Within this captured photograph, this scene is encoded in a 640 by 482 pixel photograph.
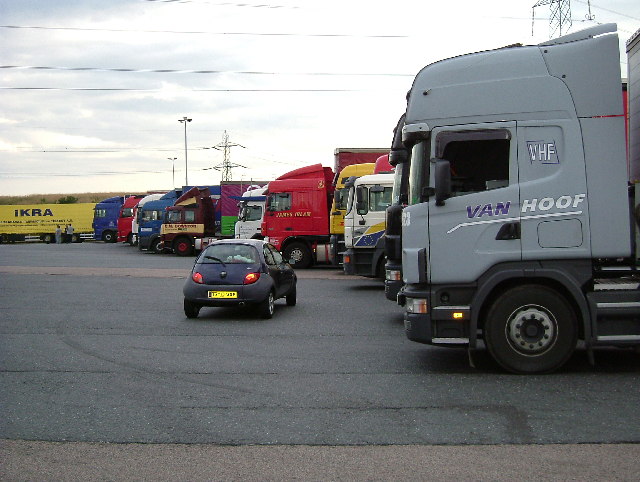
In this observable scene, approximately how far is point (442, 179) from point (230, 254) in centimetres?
716

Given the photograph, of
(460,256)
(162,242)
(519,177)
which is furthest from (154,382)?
(162,242)

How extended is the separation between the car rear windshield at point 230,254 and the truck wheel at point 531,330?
282 inches

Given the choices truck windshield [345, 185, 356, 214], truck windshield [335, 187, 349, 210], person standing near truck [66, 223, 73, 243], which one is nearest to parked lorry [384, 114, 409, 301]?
truck windshield [345, 185, 356, 214]

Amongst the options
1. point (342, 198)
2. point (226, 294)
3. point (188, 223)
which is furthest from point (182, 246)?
point (226, 294)

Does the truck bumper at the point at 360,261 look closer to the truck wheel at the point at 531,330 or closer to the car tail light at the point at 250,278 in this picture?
the car tail light at the point at 250,278

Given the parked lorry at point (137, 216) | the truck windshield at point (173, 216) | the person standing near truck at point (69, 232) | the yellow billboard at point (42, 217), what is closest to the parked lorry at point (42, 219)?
the yellow billboard at point (42, 217)

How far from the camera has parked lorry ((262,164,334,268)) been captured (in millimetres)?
28155

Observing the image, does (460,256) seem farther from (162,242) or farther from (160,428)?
(162,242)

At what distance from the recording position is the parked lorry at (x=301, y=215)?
28155 mm

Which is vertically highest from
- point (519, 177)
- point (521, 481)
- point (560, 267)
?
point (519, 177)

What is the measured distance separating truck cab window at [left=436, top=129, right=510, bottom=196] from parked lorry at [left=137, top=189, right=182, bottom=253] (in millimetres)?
35668

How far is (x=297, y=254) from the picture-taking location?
28.8 metres

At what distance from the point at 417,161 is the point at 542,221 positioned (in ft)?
5.20

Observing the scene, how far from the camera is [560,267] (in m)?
8.55
